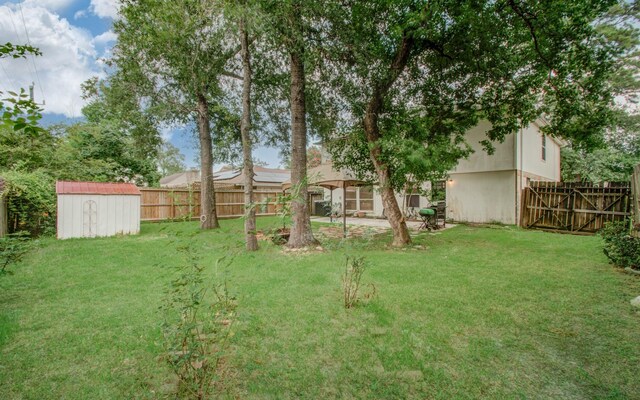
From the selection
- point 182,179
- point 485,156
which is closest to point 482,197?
→ point 485,156

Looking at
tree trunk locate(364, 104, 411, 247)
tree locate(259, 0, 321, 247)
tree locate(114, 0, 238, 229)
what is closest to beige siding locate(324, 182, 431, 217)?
tree trunk locate(364, 104, 411, 247)

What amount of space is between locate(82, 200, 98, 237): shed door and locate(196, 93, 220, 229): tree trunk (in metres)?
3.14

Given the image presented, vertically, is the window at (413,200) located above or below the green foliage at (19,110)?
below

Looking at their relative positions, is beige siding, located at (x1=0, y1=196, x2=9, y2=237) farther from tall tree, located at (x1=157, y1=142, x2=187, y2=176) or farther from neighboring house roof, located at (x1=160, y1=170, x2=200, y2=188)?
tall tree, located at (x1=157, y1=142, x2=187, y2=176)

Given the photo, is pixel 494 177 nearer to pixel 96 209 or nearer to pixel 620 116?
pixel 620 116

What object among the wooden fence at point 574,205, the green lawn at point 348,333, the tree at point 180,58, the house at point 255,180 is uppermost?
the tree at point 180,58

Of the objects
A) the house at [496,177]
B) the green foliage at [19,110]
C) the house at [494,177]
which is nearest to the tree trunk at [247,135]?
the green foliage at [19,110]

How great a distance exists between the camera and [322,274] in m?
4.93

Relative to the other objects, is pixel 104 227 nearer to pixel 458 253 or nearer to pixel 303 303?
pixel 303 303

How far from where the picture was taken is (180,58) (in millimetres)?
7523

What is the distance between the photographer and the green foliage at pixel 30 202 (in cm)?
792

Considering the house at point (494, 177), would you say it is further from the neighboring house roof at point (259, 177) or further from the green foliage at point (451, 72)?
the neighboring house roof at point (259, 177)

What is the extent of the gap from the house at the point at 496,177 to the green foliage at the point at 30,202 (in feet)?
49.3

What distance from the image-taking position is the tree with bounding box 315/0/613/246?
19.9 feet
